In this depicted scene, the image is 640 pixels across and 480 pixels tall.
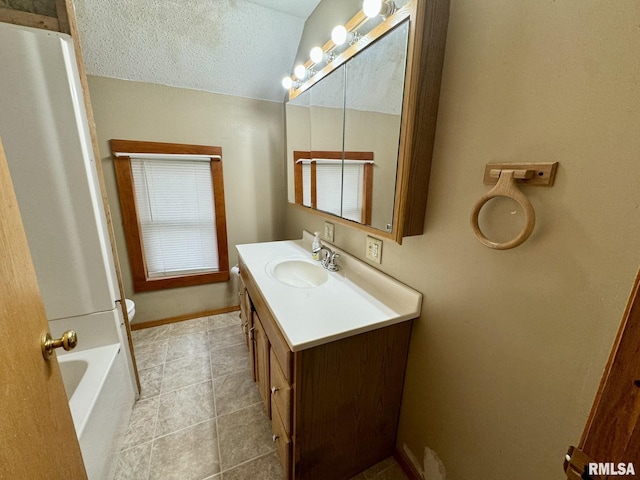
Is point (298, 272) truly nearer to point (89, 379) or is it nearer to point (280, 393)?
point (280, 393)

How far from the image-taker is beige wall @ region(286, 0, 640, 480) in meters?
0.54

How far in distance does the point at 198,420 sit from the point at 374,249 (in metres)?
1.40

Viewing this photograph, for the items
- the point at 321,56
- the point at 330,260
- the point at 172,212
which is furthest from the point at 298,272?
the point at 172,212

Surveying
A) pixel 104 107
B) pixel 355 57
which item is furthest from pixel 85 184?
pixel 355 57

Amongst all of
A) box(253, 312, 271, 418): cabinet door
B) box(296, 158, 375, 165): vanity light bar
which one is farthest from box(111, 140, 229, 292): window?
box(253, 312, 271, 418): cabinet door

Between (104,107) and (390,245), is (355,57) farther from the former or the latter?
(104,107)

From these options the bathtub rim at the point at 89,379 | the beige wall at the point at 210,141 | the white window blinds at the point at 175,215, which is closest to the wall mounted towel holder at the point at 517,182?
the bathtub rim at the point at 89,379

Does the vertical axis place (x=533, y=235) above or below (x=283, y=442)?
above

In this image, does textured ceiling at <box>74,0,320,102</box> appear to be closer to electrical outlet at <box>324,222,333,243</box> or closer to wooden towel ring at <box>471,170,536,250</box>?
electrical outlet at <box>324,222,333,243</box>

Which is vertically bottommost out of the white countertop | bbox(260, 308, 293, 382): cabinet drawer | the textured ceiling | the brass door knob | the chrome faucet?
bbox(260, 308, 293, 382): cabinet drawer

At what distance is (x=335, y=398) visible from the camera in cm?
101

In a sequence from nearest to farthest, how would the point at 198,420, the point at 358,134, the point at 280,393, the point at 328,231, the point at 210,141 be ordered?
the point at 280,393 < the point at 358,134 < the point at 198,420 < the point at 328,231 < the point at 210,141

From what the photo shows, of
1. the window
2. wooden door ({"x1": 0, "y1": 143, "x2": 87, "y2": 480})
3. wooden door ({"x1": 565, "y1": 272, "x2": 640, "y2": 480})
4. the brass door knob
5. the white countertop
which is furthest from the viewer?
the window

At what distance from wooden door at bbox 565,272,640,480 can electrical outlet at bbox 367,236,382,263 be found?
846 millimetres
